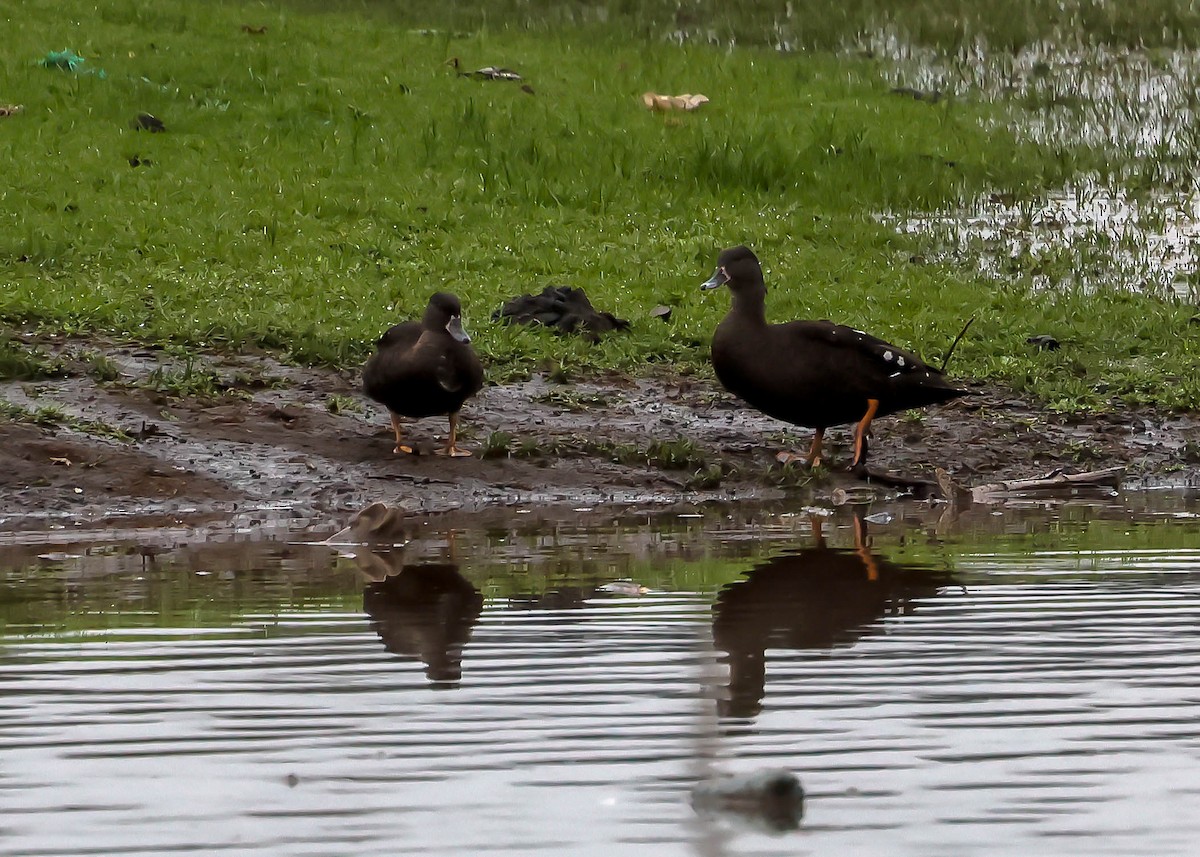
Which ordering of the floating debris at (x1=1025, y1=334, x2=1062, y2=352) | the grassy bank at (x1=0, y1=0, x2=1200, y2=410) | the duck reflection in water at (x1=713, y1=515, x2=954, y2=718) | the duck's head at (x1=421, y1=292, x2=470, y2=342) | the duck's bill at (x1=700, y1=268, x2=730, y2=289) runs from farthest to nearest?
the floating debris at (x1=1025, y1=334, x2=1062, y2=352)
the grassy bank at (x1=0, y1=0, x2=1200, y2=410)
the duck's bill at (x1=700, y1=268, x2=730, y2=289)
the duck's head at (x1=421, y1=292, x2=470, y2=342)
the duck reflection in water at (x1=713, y1=515, x2=954, y2=718)

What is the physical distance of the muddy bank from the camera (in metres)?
9.05

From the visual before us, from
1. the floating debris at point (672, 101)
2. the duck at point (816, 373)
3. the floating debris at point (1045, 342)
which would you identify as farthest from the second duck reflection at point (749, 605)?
the floating debris at point (672, 101)

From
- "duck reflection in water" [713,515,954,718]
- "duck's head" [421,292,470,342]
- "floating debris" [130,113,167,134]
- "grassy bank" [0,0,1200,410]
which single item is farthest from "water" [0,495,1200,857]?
"floating debris" [130,113,167,134]

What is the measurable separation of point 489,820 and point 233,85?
13.5 m

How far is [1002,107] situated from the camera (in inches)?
717

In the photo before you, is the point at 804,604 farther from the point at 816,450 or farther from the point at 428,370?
the point at 816,450

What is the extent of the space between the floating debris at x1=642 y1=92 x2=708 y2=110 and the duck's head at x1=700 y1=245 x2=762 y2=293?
23.5 ft

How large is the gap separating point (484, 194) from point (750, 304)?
4.99 meters

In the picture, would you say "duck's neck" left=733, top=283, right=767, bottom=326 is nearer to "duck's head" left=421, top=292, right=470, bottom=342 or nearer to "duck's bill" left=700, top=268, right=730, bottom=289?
"duck's bill" left=700, top=268, right=730, bottom=289

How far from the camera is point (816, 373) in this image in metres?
9.43

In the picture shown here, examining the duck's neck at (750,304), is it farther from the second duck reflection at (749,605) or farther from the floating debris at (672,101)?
the floating debris at (672,101)

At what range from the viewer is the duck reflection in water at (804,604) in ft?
17.6

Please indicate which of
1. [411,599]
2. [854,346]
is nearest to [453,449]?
[854,346]

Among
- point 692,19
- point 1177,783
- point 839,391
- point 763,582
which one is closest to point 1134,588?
point 763,582
